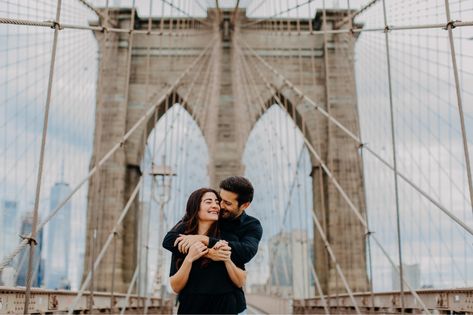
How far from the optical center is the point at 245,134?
15.7 metres

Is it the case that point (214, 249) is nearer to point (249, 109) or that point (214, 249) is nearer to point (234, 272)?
point (234, 272)

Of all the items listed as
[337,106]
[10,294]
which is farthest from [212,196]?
[337,106]

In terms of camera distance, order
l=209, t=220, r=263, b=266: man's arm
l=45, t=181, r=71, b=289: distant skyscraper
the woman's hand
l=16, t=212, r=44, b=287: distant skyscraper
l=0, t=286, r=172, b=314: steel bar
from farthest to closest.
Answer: l=45, t=181, r=71, b=289: distant skyscraper → l=16, t=212, r=44, b=287: distant skyscraper → l=0, t=286, r=172, b=314: steel bar → l=209, t=220, r=263, b=266: man's arm → the woman's hand

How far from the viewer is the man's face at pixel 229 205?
2176 mm

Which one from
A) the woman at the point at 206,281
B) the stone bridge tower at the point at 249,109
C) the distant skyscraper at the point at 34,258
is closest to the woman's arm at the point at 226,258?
the woman at the point at 206,281

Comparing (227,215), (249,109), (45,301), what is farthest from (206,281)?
(249,109)

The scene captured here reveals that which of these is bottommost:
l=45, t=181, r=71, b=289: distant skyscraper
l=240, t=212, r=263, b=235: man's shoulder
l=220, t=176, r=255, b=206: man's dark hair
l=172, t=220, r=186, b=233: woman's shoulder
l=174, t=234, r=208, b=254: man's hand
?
l=174, t=234, r=208, b=254: man's hand

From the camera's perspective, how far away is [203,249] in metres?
1.96

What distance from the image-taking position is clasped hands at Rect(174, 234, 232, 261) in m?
1.96

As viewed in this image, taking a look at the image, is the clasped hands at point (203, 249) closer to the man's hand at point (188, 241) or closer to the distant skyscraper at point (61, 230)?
the man's hand at point (188, 241)

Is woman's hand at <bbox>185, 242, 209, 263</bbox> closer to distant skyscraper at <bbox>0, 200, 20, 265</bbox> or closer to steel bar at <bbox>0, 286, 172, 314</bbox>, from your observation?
steel bar at <bbox>0, 286, 172, 314</bbox>

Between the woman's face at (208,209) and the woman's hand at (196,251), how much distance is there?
0.46 feet

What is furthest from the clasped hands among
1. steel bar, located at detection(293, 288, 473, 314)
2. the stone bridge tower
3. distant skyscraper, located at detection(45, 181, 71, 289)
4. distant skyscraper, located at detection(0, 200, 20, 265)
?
the stone bridge tower

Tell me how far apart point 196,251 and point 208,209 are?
185 millimetres
